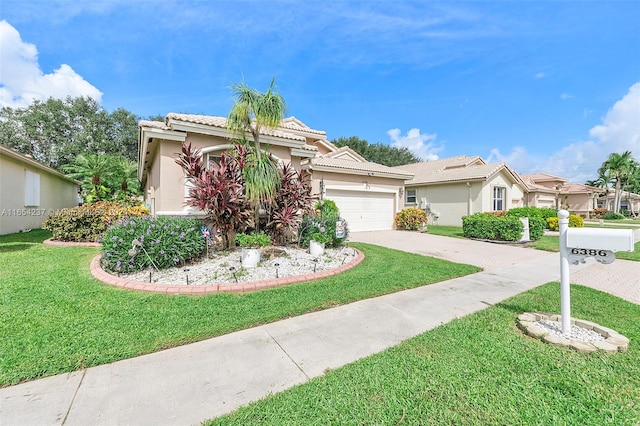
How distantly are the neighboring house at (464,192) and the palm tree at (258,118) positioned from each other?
52.0ft

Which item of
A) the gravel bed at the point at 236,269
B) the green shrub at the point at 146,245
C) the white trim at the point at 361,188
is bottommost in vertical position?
the gravel bed at the point at 236,269

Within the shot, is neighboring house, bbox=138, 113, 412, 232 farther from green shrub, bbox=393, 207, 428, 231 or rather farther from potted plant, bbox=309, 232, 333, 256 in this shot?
potted plant, bbox=309, 232, 333, 256

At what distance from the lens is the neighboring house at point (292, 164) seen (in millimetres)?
8048

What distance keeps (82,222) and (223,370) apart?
998cm

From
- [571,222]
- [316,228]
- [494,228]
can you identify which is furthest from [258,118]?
[571,222]

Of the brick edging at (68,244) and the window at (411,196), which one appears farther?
the window at (411,196)

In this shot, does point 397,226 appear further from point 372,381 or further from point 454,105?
point 372,381

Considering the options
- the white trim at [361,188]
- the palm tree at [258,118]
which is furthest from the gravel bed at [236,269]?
the white trim at [361,188]

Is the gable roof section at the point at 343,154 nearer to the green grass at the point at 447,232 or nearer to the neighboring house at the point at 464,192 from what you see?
the neighboring house at the point at 464,192

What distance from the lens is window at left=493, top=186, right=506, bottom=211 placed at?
753 inches

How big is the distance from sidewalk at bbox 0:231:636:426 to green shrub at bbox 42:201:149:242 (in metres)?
8.30

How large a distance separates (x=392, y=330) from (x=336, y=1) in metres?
9.39

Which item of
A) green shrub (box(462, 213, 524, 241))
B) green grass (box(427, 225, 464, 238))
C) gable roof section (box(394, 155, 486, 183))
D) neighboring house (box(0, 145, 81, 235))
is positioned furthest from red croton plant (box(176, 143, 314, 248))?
gable roof section (box(394, 155, 486, 183))

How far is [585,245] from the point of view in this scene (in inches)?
122
